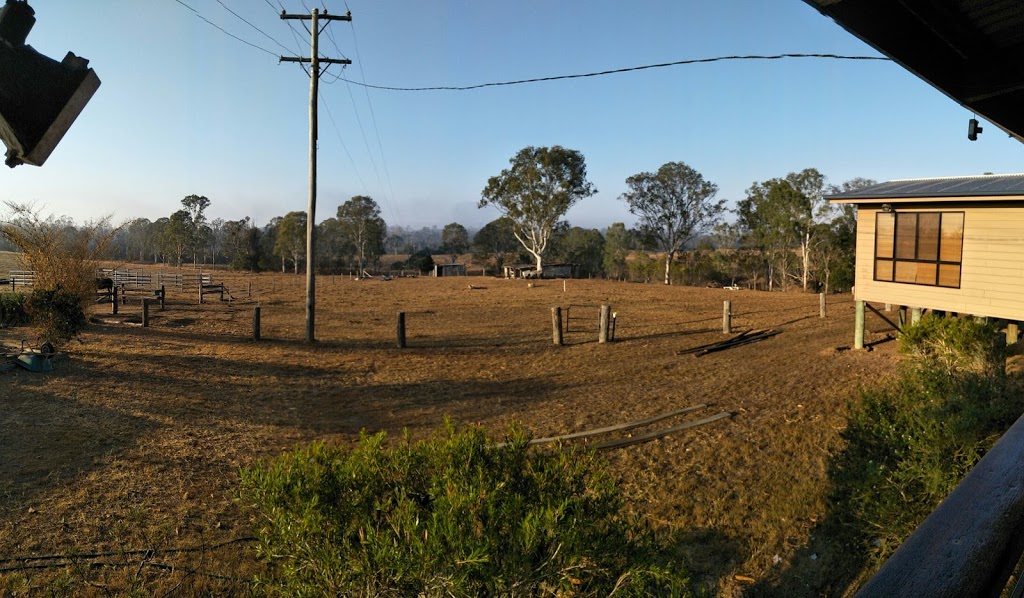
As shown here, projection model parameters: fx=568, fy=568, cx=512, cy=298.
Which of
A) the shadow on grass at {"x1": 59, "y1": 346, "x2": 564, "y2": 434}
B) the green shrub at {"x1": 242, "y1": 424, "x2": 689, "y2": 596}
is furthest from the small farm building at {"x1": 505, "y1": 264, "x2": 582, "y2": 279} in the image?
the green shrub at {"x1": 242, "y1": 424, "x2": 689, "y2": 596}

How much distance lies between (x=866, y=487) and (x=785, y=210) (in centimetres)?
4214

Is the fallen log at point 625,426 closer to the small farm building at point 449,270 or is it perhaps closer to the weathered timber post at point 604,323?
the weathered timber post at point 604,323

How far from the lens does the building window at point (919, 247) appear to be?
40.1 feet

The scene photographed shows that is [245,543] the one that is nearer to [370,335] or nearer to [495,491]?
[495,491]

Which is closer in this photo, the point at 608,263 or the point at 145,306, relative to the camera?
the point at 145,306

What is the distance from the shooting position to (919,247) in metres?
12.8

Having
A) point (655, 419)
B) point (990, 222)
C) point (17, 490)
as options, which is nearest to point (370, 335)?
point (655, 419)

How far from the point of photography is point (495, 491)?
270 centimetres

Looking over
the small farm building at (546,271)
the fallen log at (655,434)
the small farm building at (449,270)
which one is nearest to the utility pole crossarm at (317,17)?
the fallen log at (655,434)

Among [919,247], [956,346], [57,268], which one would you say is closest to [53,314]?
[57,268]

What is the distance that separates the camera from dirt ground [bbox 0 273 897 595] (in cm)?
511

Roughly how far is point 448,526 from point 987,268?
45.1ft

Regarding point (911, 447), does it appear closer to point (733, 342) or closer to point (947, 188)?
point (947, 188)

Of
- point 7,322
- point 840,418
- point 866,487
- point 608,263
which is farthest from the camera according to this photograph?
point 608,263
